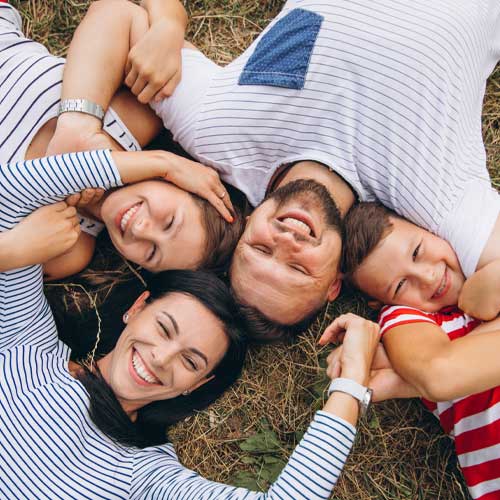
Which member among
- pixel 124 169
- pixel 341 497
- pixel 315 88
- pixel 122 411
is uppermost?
pixel 315 88

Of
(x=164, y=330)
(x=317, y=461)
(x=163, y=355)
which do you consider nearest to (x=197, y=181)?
(x=164, y=330)

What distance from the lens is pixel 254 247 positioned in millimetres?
2686

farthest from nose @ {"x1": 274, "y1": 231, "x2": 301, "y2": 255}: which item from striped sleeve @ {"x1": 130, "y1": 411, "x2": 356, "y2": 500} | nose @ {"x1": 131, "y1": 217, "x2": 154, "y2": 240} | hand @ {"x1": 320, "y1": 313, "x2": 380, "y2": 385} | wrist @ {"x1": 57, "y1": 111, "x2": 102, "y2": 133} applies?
wrist @ {"x1": 57, "y1": 111, "x2": 102, "y2": 133}

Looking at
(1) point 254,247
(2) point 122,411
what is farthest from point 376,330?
(2) point 122,411

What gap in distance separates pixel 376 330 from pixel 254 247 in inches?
27.1

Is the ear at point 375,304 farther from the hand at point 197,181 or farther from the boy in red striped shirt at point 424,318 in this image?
the hand at point 197,181

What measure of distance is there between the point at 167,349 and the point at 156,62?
1.39 meters

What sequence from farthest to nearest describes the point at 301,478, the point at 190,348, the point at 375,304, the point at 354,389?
the point at 375,304, the point at 190,348, the point at 354,389, the point at 301,478

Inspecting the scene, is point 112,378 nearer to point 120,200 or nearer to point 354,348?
point 120,200

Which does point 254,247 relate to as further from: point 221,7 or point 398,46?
point 221,7

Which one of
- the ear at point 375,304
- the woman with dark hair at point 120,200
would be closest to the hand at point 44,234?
the woman with dark hair at point 120,200

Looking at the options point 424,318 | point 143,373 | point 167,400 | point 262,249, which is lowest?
point 167,400

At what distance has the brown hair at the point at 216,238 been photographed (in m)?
2.80

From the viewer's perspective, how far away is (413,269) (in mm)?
2766
